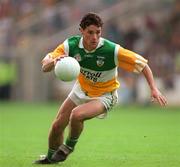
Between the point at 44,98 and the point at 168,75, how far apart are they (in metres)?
5.54

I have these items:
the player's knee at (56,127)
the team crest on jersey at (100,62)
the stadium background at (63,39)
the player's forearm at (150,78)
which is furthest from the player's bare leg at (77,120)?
the stadium background at (63,39)

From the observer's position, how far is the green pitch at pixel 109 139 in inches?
412

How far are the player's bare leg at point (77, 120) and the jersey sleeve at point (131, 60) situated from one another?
65 centimetres

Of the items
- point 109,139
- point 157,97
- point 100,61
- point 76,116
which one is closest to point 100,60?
point 100,61

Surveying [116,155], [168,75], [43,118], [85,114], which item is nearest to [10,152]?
[116,155]

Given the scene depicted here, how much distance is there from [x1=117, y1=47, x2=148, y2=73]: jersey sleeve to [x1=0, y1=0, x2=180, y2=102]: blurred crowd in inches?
649

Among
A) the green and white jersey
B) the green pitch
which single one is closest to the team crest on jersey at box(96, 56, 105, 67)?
the green and white jersey

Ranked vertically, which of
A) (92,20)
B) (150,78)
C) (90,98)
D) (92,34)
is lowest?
(90,98)

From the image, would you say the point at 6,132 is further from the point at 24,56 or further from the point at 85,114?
the point at 24,56

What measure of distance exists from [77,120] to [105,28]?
18949mm

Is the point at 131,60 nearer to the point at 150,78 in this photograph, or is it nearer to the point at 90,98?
the point at 150,78

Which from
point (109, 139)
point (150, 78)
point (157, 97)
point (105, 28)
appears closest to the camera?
point (157, 97)

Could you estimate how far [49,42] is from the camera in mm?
28703

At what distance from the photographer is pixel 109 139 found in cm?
1411
